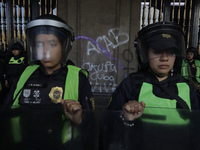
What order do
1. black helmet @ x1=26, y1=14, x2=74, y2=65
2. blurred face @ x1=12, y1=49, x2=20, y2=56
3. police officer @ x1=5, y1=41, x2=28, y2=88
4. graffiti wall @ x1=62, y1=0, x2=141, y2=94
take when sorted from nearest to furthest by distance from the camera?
black helmet @ x1=26, y1=14, x2=74, y2=65 → police officer @ x1=5, y1=41, x2=28, y2=88 → blurred face @ x1=12, y1=49, x2=20, y2=56 → graffiti wall @ x1=62, y1=0, x2=141, y2=94

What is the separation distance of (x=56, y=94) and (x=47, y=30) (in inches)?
18.5

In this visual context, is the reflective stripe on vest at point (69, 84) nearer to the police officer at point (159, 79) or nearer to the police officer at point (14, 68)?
the police officer at point (159, 79)

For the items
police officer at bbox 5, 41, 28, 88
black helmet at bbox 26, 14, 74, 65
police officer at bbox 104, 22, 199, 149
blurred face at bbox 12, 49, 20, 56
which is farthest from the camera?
blurred face at bbox 12, 49, 20, 56

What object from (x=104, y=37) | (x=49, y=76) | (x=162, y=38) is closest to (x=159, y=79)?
(x=162, y=38)

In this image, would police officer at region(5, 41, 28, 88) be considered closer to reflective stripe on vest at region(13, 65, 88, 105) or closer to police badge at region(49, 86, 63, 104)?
reflective stripe on vest at region(13, 65, 88, 105)

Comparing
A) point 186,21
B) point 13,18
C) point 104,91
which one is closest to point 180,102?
point 104,91

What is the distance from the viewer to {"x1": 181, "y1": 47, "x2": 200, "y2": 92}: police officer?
4.12 meters

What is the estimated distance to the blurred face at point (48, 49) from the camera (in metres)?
1.13

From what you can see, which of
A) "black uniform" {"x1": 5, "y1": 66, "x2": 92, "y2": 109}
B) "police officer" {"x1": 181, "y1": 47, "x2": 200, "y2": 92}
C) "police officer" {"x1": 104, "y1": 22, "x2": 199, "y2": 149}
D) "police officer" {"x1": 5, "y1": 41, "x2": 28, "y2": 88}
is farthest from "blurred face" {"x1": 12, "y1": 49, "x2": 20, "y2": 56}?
"police officer" {"x1": 181, "y1": 47, "x2": 200, "y2": 92}

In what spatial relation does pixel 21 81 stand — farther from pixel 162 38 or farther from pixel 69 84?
pixel 162 38

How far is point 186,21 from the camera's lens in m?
4.78

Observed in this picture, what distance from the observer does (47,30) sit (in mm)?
1160

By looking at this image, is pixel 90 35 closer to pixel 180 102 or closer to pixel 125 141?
pixel 180 102

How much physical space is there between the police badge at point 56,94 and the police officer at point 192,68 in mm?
3881
